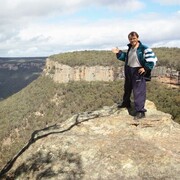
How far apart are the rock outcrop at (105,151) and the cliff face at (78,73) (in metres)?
135

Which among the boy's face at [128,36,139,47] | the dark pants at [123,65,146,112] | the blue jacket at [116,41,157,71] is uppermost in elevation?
the boy's face at [128,36,139,47]

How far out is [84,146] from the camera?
862 centimetres

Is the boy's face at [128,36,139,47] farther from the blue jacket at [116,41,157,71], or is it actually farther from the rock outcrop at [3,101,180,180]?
the rock outcrop at [3,101,180,180]

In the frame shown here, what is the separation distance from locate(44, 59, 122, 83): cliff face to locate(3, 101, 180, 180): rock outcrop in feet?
444

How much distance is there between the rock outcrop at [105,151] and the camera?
7.72 meters

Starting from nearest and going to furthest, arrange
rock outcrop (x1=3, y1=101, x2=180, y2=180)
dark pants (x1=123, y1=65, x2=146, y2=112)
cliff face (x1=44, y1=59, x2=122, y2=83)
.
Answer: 1. rock outcrop (x1=3, y1=101, x2=180, y2=180)
2. dark pants (x1=123, y1=65, x2=146, y2=112)
3. cliff face (x1=44, y1=59, x2=122, y2=83)

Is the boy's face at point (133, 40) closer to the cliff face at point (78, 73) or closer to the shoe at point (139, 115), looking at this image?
the shoe at point (139, 115)

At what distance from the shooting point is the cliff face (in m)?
149

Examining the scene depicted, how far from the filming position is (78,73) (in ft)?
522

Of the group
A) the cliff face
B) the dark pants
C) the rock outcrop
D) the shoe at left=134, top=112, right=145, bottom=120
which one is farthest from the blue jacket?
the cliff face

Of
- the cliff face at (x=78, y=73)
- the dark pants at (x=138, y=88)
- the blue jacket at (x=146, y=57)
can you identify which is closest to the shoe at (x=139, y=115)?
the dark pants at (x=138, y=88)

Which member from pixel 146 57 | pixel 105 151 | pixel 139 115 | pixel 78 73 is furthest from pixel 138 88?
pixel 78 73

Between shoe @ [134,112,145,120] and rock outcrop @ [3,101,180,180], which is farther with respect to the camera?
shoe @ [134,112,145,120]

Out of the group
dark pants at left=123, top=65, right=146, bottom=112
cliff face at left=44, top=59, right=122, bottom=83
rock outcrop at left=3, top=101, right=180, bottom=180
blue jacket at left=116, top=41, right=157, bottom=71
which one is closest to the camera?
rock outcrop at left=3, top=101, right=180, bottom=180
